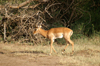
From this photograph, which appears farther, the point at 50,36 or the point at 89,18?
the point at 89,18

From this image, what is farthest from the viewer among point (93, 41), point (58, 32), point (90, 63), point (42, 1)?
point (42, 1)

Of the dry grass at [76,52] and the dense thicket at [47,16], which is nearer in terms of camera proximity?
the dry grass at [76,52]

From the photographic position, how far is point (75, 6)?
1431 cm

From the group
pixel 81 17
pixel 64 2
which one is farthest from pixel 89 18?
pixel 64 2

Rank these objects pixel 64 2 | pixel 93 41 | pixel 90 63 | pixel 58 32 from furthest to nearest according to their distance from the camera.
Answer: pixel 64 2 → pixel 93 41 → pixel 58 32 → pixel 90 63

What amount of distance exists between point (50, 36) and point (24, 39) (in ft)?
12.0

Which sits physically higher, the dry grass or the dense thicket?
the dense thicket

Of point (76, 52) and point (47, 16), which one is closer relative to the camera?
point (76, 52)

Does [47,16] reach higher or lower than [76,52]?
higher

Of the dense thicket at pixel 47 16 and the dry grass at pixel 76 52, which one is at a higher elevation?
the dense thicket at pixel 47 16

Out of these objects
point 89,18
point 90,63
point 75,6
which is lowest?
point 90,63

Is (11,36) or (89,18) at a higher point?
(89,18)

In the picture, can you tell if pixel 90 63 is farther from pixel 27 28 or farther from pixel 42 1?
pixel 42 1

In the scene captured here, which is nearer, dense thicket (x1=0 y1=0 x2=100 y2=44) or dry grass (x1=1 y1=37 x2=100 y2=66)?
dry grass (x1=1 y1=37 x2=100 y2=66)
